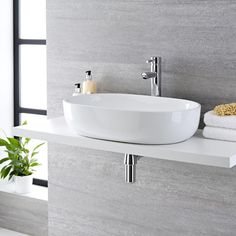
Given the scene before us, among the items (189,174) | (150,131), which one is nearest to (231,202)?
(189,174)

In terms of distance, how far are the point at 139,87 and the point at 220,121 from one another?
561mm

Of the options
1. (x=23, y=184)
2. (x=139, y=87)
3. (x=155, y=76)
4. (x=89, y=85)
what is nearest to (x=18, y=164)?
(x=23, y=184)

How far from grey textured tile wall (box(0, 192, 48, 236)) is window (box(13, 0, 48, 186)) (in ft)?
0.81

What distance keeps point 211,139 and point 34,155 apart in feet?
5.22

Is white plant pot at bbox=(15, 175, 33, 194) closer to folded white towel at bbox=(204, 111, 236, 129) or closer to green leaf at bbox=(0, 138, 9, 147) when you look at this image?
green leaf at bbox=(0, 138, 9, 147)

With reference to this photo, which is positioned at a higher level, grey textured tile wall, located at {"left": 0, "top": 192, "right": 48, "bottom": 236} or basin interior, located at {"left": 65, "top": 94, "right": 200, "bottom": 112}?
basin interior, located at {"left": 65, "top": 94, "right": 200, "bottom": 112}

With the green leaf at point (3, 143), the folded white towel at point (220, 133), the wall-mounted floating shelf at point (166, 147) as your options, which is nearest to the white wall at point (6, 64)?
the green leaf at point (3, 143)

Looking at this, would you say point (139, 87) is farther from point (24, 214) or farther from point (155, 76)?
point (24, 214)

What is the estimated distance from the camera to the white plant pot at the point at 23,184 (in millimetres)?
3164

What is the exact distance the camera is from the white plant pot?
316cm

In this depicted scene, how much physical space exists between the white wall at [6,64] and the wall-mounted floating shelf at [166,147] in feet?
3.58

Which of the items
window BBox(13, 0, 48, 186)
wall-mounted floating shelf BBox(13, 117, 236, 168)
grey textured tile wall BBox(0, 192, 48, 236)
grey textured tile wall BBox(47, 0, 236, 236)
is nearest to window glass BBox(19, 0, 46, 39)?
window BBox(13, 0, 48, 186)

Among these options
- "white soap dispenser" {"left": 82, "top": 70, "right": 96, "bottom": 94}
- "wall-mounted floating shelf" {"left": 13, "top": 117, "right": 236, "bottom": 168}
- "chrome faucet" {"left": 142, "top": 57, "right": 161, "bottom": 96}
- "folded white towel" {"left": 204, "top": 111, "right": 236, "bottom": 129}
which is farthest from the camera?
"white soap dispenser" {"left": 82, "top": 70, "right": 96, "bottom": 94}

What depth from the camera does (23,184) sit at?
10.4ft
